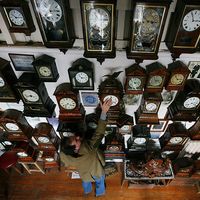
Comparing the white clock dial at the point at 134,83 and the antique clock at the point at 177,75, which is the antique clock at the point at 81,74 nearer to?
the white clock dial at the point at 134,83

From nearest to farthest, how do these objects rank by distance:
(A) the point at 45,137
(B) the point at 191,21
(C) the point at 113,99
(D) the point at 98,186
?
(B) the point at 191,21 → (C) the point at 113,99 → (A) the point at 45,137 → (D) the point at 98,186

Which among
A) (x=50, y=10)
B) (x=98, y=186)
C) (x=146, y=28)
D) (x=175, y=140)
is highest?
(x=50, y=10)

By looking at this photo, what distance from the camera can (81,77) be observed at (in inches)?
86.5

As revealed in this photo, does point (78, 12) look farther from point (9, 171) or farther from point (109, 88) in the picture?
point (9, 171)

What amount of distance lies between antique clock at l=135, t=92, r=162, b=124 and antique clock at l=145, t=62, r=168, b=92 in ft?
0.26

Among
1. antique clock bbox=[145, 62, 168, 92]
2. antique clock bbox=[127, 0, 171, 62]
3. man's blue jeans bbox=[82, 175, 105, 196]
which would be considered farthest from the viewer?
man's blue jeans bbox=[82, 175, 105, 196]

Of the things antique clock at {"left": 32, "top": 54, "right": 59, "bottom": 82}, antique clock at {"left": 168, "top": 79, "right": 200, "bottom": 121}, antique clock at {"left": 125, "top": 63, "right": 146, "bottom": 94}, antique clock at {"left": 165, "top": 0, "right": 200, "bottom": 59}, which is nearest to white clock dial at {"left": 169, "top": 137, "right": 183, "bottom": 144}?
antique clock at {"left": 168, "top": 79, "right": 200, "bottom": 121}

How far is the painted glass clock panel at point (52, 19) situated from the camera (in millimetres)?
1664

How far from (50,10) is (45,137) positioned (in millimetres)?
1629

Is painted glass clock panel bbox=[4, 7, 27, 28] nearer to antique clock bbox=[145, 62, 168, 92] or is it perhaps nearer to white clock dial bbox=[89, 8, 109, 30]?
white clock dial bbox=[89, 8, 109, 30]

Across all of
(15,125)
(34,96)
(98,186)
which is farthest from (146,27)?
(98,186)

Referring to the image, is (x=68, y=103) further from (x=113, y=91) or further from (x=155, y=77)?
(x=155, y=77)

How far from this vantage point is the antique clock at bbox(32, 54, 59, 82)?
2.08 meters

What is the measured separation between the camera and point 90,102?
105 inches
